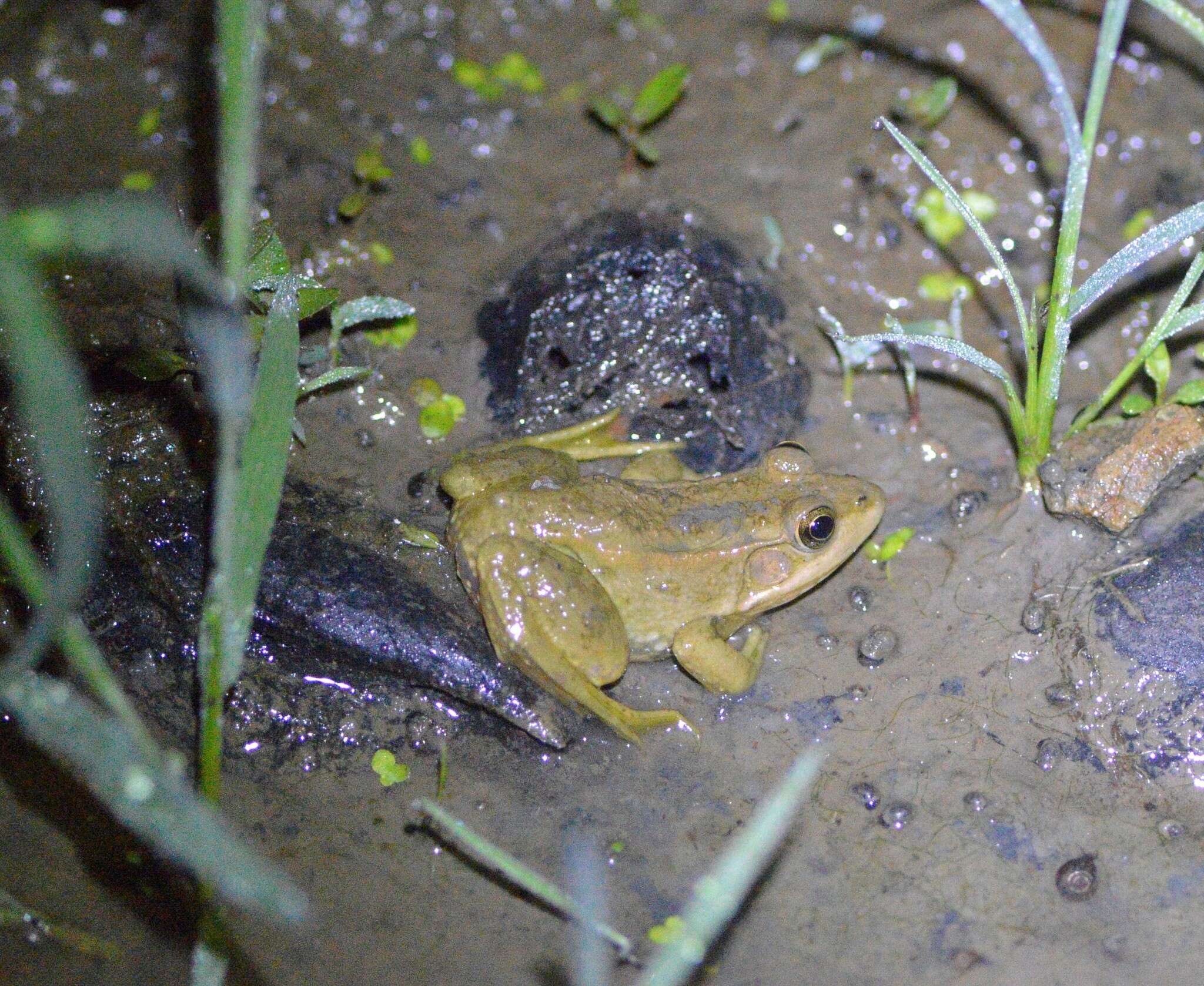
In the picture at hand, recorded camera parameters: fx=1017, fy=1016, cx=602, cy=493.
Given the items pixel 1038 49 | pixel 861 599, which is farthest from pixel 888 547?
pixel 1038 49

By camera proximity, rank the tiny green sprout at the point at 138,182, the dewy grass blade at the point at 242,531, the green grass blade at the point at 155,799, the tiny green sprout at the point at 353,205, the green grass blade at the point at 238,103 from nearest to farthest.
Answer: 1. the green grass blade at the point at 155,799
2. the green grass blade at the point at 238,103
3. the dewy grass blade at the point at 242,531
4. the tiny green sprout at the point at 353,205
5. the tiny green sprout at the point at 138,182

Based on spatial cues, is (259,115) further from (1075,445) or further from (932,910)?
(932,910)

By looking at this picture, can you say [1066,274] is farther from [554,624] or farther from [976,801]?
[554,624]

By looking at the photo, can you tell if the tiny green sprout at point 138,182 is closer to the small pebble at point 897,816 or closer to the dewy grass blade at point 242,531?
the dewy grass blade at point 242,531

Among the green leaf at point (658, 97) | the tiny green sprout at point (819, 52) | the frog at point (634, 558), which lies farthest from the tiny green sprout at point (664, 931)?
the tiny green sprout at point (819, 52)

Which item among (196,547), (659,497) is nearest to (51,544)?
(196,547)
